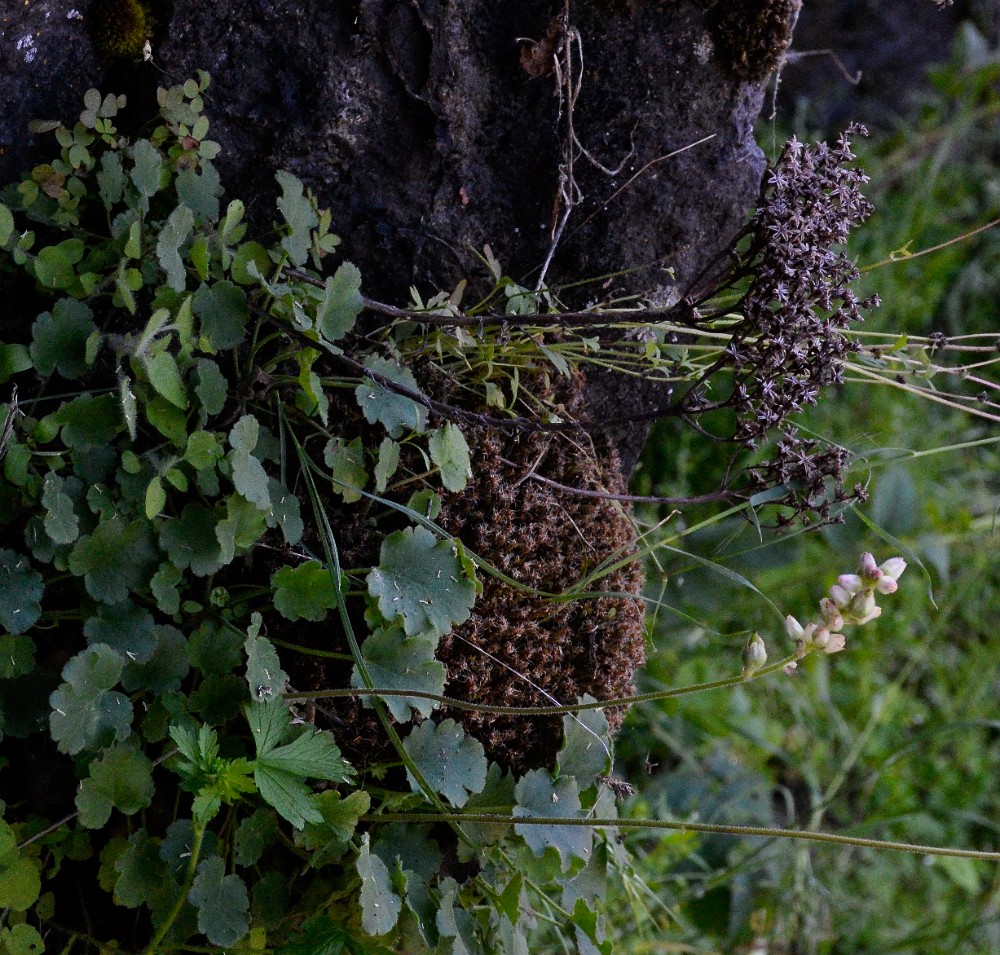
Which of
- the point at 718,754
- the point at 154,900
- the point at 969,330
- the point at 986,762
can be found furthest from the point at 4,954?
the point at 969,330

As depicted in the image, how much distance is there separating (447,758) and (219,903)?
33cm

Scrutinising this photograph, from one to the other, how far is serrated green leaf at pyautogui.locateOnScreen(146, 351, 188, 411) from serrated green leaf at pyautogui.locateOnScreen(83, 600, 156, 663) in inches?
→ 10.6

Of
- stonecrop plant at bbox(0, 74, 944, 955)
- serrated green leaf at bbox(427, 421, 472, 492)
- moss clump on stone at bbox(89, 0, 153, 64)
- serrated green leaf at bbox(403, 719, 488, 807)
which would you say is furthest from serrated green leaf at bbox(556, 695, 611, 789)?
moss clump on stone at bbox(89, 0, 153, 64)

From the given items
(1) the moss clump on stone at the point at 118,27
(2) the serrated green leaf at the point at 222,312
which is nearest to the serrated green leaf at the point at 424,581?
Answer: (2) the serrated green leaf at the point at 222,312

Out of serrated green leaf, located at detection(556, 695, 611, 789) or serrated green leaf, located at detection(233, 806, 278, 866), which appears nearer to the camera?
serrated green leaf, located at detection(233, 806, 278, 866)

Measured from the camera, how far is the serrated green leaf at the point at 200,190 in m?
1.31

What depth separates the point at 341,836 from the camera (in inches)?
48.1

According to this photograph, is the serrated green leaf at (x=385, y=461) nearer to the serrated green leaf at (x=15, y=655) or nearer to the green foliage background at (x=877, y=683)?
the serrated green leaf at (x=15, y=655)

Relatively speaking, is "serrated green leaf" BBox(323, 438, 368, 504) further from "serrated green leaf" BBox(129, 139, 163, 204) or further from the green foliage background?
the green foliage background

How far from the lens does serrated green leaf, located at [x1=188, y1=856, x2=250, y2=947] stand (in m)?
1.17

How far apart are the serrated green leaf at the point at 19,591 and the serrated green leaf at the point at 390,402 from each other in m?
0.45

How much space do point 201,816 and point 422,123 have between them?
1.02 metres

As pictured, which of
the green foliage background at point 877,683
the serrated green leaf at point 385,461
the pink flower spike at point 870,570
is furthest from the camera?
the green foliage background at point 877,683

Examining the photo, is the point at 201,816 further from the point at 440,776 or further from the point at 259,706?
the point at 440,776
